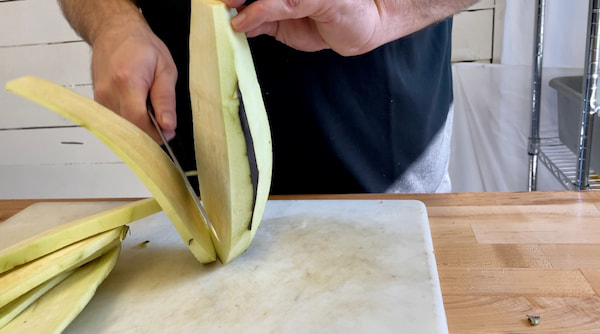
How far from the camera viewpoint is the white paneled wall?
1.73 m

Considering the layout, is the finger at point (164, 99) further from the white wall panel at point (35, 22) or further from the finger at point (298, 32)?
the white wall panel at point (35, 22)

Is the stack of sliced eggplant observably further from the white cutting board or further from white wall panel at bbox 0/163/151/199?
Answer: white wall panel at bbox 0/163/151/199

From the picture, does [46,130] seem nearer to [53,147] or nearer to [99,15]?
[53,147]

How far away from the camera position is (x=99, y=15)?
84cm

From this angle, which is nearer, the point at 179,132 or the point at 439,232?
the point at 439,232

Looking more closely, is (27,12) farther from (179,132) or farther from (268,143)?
(268,143)

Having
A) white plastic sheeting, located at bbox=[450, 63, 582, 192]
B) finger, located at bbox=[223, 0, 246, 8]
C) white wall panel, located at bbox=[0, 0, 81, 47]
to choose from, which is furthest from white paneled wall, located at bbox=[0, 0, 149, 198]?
finger, located at bbox=[223, 0, 246, 8]

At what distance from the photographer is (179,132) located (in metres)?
0.96

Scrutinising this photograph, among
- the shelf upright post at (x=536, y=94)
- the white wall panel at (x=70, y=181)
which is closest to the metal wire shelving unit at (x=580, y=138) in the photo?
the shelf upright post at (x=536, y=94)

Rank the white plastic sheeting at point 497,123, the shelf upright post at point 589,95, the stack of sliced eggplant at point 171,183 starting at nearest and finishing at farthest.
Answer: the stack of sliced eggplant at point 171,183 → the shelf upright post at point 589,95 → the white plastic sheeting at point 497,123

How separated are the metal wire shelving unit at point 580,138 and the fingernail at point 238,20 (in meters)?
0.89

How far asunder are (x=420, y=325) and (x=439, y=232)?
0.23m

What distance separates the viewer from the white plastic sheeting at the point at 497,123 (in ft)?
4.86

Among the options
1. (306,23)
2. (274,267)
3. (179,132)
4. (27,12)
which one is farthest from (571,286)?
(27,12)
